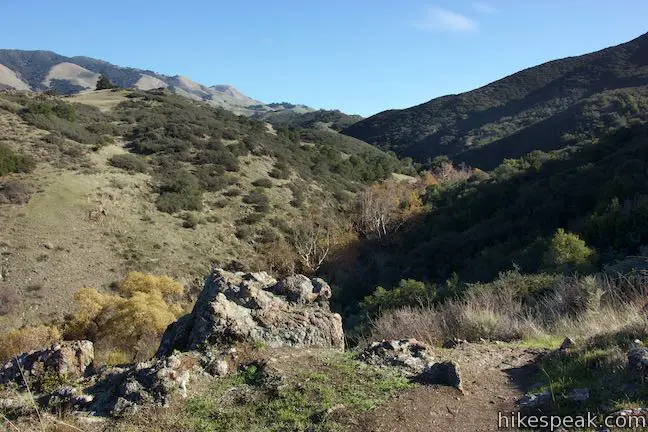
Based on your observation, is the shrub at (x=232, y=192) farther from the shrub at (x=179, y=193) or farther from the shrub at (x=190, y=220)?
the shrub at (x=190, y=220)

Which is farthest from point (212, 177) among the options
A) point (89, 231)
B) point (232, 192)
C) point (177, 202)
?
point (89, 231)

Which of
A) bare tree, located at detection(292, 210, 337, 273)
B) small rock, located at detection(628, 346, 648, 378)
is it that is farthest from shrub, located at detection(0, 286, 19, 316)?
small rock, located at detection(628, 346, 648, 378)

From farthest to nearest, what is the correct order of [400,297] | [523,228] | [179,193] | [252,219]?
[252,219] → [179,193] → [523,228] → [400,297]

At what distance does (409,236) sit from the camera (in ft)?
107

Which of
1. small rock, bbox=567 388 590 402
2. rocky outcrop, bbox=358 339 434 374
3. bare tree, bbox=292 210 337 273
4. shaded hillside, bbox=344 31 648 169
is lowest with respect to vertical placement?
bare tree, bbox=292 210 337 273

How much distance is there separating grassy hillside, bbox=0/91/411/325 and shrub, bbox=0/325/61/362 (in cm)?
352

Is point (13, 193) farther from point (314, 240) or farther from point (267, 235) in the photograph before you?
point (314, 240)

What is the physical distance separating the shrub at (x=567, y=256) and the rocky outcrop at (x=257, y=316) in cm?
841

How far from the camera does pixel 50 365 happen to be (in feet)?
16.9

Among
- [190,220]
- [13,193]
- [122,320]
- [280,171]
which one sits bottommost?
[122,320]

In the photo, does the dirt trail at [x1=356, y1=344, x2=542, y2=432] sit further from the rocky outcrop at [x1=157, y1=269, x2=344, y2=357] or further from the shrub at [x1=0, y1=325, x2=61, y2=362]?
the shrub at [x1=0, y1=325, x2=61, y2=362]

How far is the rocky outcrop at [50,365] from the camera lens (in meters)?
5.08

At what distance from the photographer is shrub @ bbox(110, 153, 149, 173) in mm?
35031

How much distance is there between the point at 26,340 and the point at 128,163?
21772mm
